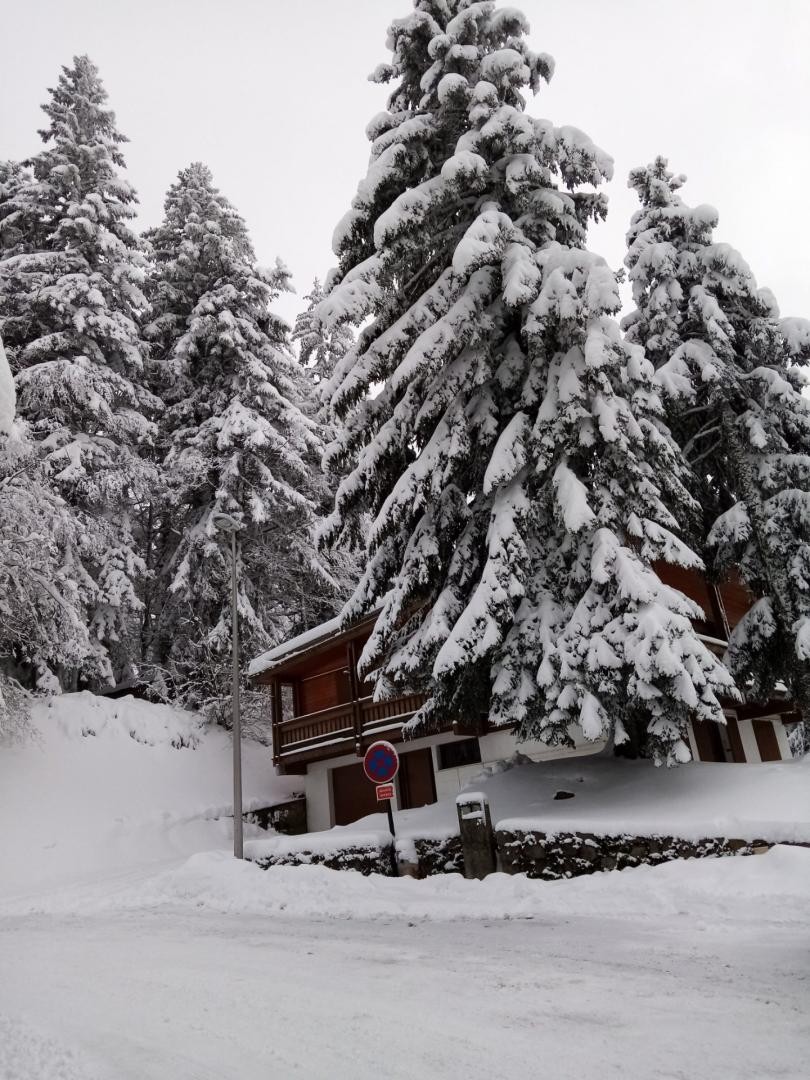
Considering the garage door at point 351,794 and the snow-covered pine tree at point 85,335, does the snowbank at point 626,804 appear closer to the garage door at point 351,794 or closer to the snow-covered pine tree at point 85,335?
the garage door at point 351,794

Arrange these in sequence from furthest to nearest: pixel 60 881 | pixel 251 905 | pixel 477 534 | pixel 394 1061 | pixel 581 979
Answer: pixel 60 881, pixel 477 534, pixel 251 905, pixel 581 979, pixel 394 1061

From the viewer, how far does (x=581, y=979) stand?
16.8 ft

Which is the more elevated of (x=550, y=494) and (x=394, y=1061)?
(x=550, y=494)

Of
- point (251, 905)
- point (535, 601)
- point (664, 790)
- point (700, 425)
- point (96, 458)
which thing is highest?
point (96, 458)

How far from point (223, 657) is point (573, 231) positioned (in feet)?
54.3

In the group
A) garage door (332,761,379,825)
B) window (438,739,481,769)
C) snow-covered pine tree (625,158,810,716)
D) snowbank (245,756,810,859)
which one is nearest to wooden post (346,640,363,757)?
garage door (332,761,379,825)

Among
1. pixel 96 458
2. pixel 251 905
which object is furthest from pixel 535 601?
pixel 96 458

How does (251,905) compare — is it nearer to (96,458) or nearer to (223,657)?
(223,657)

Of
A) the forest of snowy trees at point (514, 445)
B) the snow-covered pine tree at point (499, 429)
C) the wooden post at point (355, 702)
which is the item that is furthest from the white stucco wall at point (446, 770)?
the snow-covered pine tree at point (499, 429)

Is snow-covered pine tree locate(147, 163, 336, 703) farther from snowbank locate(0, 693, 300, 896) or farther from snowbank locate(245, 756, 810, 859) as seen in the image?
snowbank locate(245, 756, 810, 859)

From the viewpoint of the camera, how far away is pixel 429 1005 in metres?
4.66

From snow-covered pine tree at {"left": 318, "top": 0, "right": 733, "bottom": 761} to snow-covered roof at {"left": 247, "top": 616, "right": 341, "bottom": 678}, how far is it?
680 cm

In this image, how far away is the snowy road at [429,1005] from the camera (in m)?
3.65

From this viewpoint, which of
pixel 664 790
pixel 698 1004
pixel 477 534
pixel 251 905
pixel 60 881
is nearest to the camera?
pixel 698 1004
